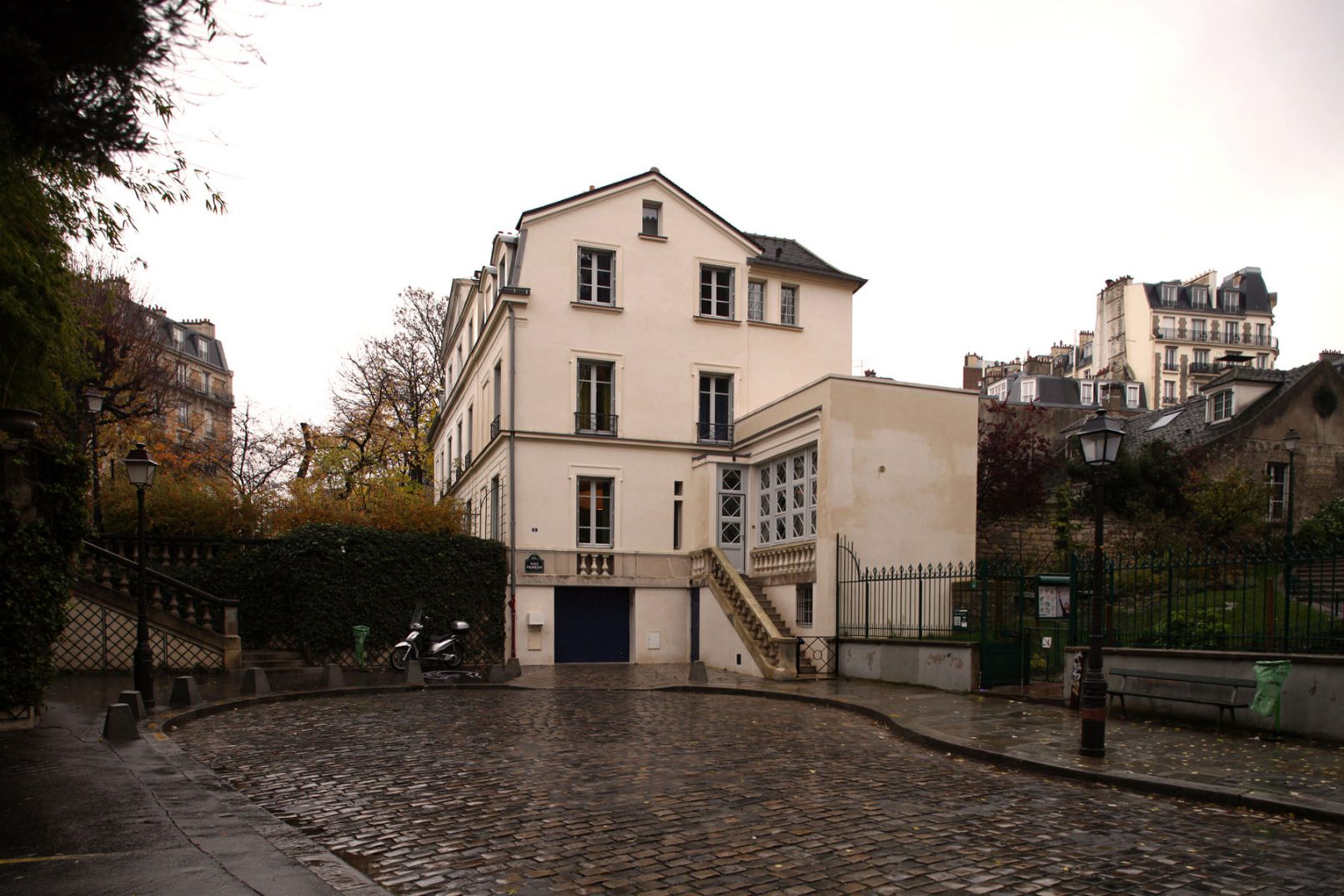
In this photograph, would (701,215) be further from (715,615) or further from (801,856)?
(801,856)

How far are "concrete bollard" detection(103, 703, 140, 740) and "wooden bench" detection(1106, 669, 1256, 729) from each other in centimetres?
1184

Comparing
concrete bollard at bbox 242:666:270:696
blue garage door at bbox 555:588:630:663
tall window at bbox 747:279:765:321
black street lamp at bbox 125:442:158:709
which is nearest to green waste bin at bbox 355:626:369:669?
blue garage door at bbox 555:588:630:663

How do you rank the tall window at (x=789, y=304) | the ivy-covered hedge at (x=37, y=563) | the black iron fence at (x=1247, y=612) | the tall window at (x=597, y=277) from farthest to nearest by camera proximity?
1. the tall window at (x=789, y=304)
2. the tall window at (x=597, y=277)
3. the black iron fence at (x=1247, y=612)
4. the ivy-covered hedge at (x=37, y=563)

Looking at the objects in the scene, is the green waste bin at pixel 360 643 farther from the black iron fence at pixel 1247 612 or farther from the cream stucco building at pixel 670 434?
the black iron fence at pixel 1247 612

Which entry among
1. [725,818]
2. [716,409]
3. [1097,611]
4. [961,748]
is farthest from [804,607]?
[725,818]

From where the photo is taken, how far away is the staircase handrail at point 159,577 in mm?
18953

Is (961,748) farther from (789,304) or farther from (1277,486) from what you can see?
(1277,486)

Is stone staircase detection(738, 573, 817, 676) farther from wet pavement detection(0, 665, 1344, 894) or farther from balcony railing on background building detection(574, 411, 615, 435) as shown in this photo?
wet pavement detection(0, 665, 1344, 894)

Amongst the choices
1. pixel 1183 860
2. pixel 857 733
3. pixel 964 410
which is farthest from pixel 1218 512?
pixel 1183 860

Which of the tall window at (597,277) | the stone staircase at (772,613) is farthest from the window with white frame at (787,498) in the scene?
the tall window at (597,277)

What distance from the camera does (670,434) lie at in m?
25.8

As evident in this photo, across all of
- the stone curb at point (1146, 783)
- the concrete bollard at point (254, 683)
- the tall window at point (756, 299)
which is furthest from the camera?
the tall window at point (756, 299)

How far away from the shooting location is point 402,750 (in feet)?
33.9

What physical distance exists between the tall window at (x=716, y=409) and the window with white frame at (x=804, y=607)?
20.6 feet
